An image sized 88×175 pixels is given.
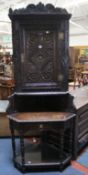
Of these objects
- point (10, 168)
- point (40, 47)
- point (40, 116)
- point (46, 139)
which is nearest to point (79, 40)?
point (46, 139)

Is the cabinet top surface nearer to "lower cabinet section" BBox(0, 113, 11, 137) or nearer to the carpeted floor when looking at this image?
the carpeted floor

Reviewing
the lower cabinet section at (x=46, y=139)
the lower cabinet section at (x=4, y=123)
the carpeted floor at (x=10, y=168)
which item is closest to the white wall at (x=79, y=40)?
the lower cabinet section at (x=4, y=123)

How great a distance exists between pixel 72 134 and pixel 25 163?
0.71 metres

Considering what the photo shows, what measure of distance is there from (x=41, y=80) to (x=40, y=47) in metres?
0.41

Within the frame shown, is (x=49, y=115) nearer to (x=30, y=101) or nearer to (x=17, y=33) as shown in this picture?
(x=30, y=101)

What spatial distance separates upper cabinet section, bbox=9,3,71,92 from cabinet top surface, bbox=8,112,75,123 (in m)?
0.32

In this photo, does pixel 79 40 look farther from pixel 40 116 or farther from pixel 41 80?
pixel 40 116

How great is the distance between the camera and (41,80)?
279cm

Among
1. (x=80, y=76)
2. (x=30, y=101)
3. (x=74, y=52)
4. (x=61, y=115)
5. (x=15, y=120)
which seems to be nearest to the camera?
(x=15, y=120)

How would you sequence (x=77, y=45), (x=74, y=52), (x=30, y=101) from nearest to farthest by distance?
(x=30, y=101)
(x=74, y=52)
(x=77, y=45)

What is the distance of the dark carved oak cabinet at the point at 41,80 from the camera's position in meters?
2.60

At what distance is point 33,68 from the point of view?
2768mm

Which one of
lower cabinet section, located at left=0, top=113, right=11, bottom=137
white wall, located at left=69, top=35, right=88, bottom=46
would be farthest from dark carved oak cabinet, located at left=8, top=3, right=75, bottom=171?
white wall, located at left=69, top=35, right=88, bottom=46

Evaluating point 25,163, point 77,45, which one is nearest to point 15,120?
point 25,163
